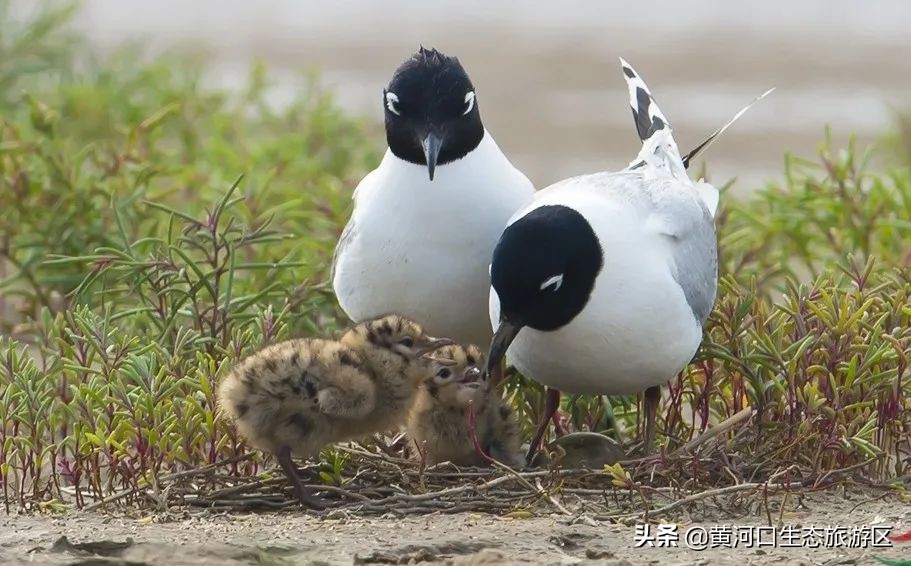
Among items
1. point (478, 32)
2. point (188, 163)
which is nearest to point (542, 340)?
point (188, 163)

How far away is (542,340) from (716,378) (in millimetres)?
864

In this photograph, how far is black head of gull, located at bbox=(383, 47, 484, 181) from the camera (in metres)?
6.09

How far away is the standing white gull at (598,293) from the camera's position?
5512 millimetres

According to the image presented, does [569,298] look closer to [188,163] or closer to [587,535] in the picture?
[587,535]

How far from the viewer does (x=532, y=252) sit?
548cm

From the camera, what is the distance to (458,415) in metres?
5.82

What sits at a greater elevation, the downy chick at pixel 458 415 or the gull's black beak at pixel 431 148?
the gull's black beak at pixel 431 148

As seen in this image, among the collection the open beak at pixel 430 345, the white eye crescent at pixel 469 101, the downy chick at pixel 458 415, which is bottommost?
the downy chick at pixel 458 415

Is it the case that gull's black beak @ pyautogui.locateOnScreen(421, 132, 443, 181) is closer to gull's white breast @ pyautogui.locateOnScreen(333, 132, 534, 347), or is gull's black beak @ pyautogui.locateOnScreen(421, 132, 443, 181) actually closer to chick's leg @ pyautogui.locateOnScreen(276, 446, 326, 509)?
gull's white breast @ pyautogui.locateOnScreen(333, 132, 534, 347)

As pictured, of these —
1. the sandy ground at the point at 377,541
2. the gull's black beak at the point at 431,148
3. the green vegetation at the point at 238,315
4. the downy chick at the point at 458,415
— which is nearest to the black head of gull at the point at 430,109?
the gull's black beak at the point at 431,148

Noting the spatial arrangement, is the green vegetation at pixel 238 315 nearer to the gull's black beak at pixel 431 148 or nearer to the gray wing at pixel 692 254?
the gray wing at pixel 692 254

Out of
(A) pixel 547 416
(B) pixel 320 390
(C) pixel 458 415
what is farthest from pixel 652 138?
(B) pixel 320 390

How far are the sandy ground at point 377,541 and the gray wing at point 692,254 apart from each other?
2.85 feet

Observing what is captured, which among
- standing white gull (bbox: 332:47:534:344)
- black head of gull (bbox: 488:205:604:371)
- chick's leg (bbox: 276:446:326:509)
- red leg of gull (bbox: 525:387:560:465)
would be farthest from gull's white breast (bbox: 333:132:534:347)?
chick's leg (bbox: 276:446:326:509)
